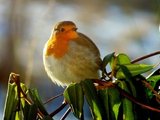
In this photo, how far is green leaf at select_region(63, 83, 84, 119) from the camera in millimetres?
1091

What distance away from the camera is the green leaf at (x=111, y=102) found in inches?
43.0

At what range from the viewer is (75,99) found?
109 centimetres

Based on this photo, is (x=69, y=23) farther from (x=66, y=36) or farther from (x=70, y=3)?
(x=70, y=3)

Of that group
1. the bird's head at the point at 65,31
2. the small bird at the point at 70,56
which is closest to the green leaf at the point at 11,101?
the small bird at the point at 70,56

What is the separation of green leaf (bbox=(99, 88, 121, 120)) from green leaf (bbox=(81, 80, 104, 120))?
0.04 ft

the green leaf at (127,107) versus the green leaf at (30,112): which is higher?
the green leaf at (30,112)

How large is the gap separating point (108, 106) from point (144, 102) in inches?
2.4

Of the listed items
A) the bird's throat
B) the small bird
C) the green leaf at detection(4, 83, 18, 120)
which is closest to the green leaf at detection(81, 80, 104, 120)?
the green leaf at detection(4, 83, 18, 120)

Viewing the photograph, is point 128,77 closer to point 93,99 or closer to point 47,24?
point 93,99

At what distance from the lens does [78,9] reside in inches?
149

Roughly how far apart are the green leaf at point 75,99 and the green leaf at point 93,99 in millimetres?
13

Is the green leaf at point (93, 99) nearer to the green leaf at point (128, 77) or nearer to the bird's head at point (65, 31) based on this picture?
the green leaf at point (128, 77)

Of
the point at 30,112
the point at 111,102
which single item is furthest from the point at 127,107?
the point at 30,112

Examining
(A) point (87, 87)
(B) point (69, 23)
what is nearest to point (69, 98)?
(A) point (87, 87)
